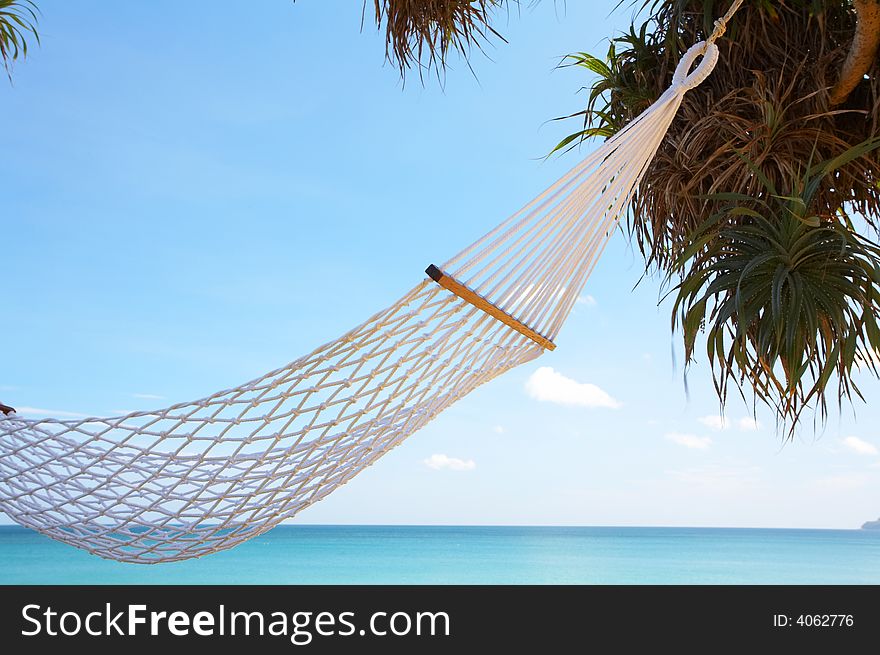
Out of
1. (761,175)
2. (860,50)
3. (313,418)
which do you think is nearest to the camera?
(313,418)

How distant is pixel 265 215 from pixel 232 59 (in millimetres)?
2717

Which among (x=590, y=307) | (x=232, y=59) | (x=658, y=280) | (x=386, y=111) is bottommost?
(x=658, y=280)

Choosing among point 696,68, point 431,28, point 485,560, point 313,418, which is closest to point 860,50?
point 696,68

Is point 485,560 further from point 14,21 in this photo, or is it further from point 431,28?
point 431,28

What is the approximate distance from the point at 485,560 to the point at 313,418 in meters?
14.5

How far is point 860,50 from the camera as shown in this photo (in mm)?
2555

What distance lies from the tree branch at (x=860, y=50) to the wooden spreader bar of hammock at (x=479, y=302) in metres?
1.33

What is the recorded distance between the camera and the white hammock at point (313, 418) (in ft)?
6.00

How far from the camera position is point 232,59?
48.4 ft

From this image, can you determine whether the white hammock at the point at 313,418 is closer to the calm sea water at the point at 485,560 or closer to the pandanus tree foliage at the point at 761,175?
the pandanus tree foliage at the point at 761,175

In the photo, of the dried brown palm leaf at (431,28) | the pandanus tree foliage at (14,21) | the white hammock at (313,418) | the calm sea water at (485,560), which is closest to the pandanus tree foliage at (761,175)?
the dried brown palm leaf at (431,28)

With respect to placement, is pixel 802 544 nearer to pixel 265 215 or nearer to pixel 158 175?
pixel 265 215

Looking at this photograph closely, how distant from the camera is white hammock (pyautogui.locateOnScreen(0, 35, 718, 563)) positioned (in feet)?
6.00

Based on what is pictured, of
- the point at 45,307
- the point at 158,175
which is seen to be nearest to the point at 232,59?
the point at 158,175
